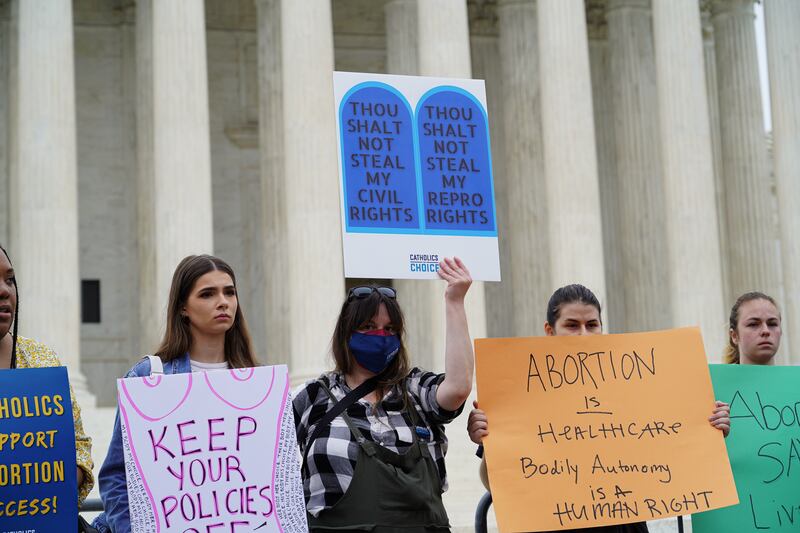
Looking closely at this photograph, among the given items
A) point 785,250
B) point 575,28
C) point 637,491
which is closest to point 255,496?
point 637,491

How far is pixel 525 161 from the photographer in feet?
223

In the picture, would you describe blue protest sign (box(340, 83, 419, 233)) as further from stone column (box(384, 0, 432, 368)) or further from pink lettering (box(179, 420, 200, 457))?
stone column (box(384, 0, 432, 368))

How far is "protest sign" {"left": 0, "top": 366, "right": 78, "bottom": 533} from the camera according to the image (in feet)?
41.1

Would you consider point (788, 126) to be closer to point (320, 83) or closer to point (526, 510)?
point (320, 83)

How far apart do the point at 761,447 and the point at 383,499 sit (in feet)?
16.7

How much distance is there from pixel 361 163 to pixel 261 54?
1896 inches

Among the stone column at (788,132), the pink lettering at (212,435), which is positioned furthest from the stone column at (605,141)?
the pink lettering at (212,435)

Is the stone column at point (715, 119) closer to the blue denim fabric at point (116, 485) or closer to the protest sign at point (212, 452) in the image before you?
the protest sign at point (212, 452)

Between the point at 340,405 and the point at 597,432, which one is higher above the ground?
the point at 340,405

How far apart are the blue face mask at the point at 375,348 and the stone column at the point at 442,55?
43084 mm

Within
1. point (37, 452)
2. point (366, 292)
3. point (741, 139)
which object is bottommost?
point (37, 452)

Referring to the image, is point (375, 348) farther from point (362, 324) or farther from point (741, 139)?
point (741, 139)

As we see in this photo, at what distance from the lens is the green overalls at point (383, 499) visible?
1316 cm

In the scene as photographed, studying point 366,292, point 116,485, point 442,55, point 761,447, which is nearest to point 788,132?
point 442,55
